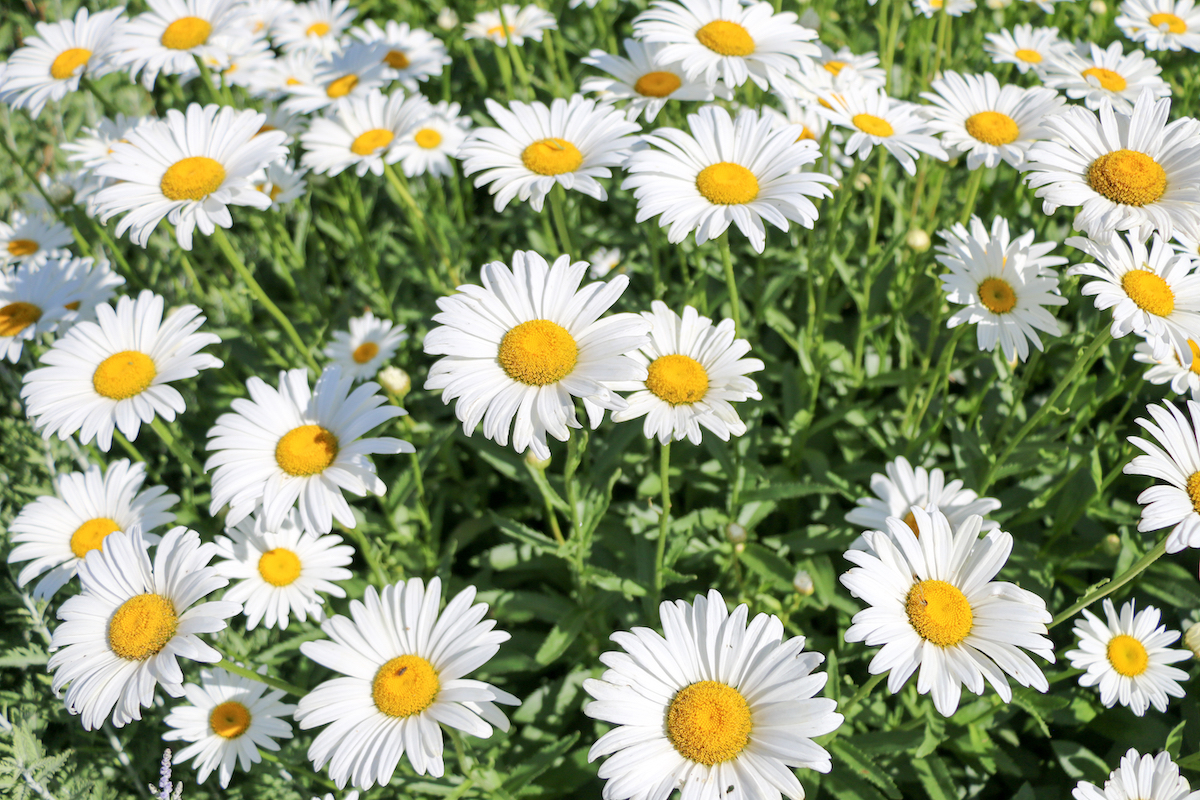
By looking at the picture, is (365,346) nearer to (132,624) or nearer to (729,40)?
(132,624)

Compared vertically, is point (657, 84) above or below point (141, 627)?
above

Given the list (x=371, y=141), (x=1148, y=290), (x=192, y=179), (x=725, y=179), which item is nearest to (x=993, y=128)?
(x=1148, y=290)

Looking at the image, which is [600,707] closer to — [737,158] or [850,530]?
[850,530]

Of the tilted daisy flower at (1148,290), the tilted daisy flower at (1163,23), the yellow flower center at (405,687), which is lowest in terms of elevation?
the yellow flower center at (405,687)

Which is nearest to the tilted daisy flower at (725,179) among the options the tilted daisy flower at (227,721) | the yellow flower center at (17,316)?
the tilted daisy flower at (227,721)

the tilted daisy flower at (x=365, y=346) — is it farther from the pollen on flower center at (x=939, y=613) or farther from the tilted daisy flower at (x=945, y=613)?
the pollen on flower center at (x=939, y=613)

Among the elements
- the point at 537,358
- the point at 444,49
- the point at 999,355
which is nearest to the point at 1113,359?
the point at 999,355
